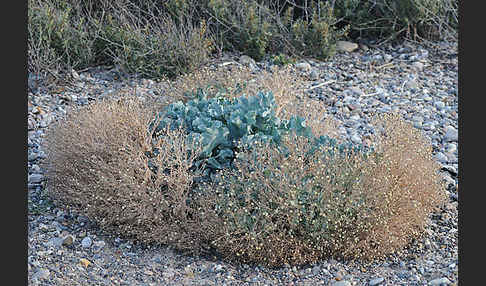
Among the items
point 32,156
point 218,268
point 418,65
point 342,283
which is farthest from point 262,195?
point 418,65

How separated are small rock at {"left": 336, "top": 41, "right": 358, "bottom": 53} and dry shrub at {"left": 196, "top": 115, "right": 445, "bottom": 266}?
2.83 m

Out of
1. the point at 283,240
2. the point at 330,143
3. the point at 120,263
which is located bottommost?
the point at 120,263

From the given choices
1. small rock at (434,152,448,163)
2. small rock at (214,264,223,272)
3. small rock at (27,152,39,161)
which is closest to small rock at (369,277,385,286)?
small rock at (214,264,223,272)

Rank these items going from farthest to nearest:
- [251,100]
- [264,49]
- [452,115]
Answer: [264,49], [452,115], [251,100]

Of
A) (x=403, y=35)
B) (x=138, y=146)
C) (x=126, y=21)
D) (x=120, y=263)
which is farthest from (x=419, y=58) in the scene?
(x=120, y=263)

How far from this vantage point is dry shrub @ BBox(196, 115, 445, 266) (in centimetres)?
335

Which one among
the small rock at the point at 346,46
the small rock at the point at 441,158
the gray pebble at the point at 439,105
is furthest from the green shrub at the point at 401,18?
the small rock at the point at 441,158

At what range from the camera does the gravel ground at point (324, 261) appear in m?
3.34

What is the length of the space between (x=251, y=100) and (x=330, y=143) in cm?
53

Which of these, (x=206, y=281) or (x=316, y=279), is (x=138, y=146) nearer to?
(x=206, y=281)

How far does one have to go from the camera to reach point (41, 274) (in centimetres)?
328

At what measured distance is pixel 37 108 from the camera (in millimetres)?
5152

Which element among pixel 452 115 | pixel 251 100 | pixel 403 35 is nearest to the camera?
pixel 251 100

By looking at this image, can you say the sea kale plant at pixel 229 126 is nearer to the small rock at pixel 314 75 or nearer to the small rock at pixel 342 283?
the small rock at pixel 342 283
